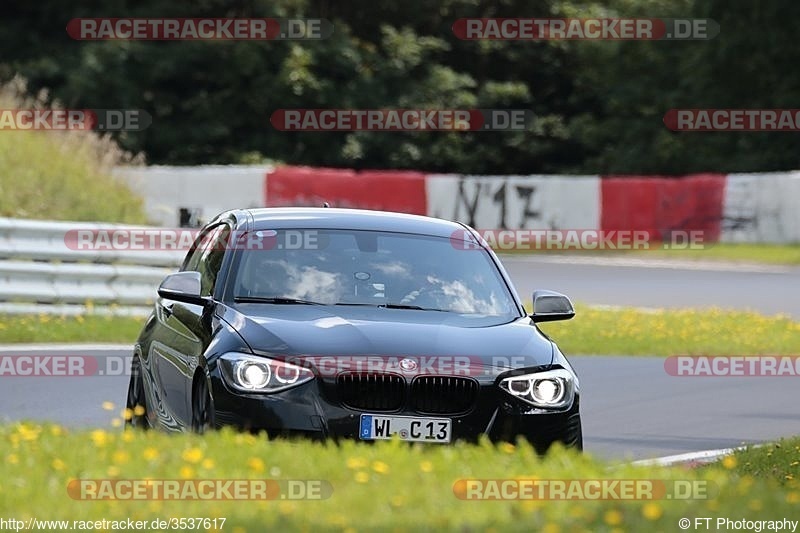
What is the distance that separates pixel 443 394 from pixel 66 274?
35.8 ft

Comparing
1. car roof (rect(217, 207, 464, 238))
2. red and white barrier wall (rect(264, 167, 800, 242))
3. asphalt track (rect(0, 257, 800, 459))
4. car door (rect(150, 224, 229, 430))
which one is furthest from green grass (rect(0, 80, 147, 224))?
car roof (rect(217, 207, 464, 238))

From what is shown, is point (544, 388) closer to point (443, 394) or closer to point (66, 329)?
point (443, 394)

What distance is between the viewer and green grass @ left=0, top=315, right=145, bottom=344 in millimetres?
17031

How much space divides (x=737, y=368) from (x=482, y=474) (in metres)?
11.0

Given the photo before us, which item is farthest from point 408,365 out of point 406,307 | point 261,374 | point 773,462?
point 773,462

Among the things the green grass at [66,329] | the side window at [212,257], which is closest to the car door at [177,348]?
the side window at [212,257]

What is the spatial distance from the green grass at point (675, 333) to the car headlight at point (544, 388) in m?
9.62

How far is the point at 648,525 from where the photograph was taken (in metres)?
5.79

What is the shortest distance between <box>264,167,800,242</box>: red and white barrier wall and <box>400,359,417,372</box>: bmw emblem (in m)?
28.1

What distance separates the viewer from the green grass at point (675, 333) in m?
18.6

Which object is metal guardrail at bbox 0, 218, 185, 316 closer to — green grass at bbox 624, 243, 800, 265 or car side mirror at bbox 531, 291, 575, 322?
car side mirror at bbox 531, 291, 575, 322

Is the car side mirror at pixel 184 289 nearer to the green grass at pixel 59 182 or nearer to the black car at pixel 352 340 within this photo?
the black car at pixel 352 340

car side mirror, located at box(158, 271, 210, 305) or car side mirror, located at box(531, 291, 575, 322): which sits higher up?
car side mirror, located at box(158, 271, 210, 305)

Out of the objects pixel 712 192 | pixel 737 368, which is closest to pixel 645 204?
A: pixel 712 192
